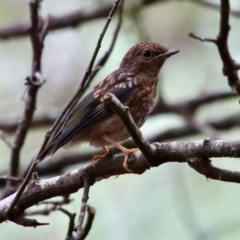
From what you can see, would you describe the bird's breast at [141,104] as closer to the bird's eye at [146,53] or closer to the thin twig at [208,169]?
the bird's eye at [146,53]

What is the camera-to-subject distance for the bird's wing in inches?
160

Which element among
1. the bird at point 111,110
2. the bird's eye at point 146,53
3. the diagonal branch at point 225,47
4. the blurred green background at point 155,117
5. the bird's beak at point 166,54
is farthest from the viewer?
the blurred green background at point 155,117

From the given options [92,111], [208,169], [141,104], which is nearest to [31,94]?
[92,111]

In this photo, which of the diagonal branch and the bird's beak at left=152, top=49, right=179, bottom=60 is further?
the bird's beak at left=152, top=49, right=179, bottom=60

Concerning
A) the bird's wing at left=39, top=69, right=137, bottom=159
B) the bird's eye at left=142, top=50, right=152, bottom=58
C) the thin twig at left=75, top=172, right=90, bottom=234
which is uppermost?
the bird's eye at left=142, top=50, right=152, bottom=58

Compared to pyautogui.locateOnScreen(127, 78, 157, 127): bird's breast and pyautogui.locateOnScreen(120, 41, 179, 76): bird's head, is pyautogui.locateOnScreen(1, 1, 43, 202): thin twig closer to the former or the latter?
pyautogui.locateOnScreen(127, 78, 157, 127): bird's breast

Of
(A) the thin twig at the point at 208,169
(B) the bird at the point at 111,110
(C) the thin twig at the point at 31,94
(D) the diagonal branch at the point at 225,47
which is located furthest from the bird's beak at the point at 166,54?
(A) the thin twig at the point at 208,169

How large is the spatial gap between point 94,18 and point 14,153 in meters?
2.39

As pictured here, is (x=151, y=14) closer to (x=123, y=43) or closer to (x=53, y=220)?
(x=123, y=43)

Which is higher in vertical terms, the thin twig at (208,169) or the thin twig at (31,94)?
the thin twig at (31,94)

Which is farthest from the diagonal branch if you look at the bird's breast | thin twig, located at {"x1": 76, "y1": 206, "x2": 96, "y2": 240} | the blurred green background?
thin twig, located at {"x1": 76, "y1": 206, "x2": 96, "y2": 240}

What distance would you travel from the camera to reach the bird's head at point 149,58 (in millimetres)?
4844

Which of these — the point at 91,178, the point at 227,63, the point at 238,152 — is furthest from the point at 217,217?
the point at 238,152

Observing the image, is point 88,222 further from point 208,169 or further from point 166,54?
point 166,54
